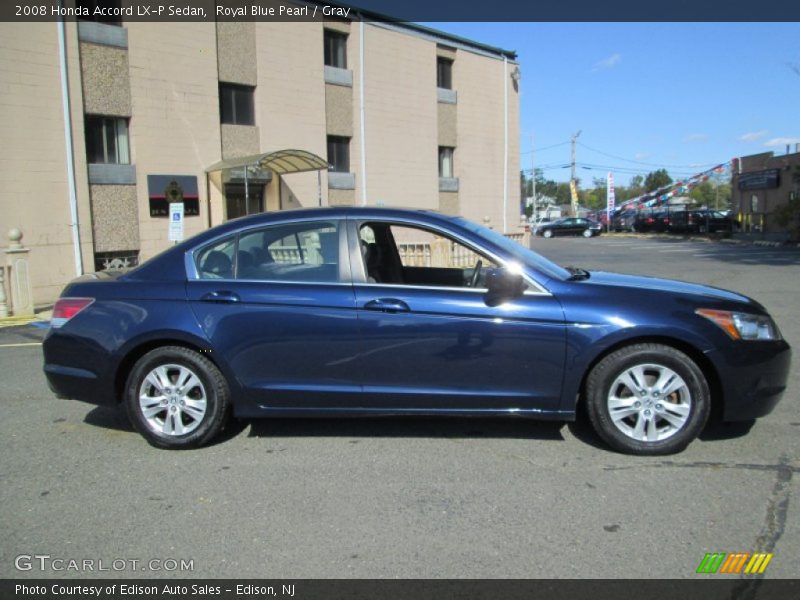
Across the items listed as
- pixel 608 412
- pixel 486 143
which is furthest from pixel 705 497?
pixel 486 143

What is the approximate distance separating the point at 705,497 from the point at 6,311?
1176 cm

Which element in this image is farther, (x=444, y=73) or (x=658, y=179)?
(x=658, y=179)

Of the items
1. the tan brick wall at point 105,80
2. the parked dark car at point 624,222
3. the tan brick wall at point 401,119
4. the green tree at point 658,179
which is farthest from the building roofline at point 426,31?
the green tree at point 658,179

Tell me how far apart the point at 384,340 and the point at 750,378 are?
92.5 inches

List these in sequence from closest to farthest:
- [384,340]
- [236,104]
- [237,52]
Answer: [384,340]
[237,52]
[236,104]

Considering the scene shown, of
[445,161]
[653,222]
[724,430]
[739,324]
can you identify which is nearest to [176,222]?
[724,430]

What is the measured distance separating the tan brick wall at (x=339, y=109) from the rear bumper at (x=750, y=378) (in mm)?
16613

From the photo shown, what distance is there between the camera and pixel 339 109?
19.4 m

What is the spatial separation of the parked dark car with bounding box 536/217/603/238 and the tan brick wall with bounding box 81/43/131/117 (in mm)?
33632

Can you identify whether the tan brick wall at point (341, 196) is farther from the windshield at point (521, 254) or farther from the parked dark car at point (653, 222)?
the parked dark car at point (653, 222)

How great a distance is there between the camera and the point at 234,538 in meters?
3.26

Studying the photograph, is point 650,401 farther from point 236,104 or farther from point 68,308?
point 236,104
